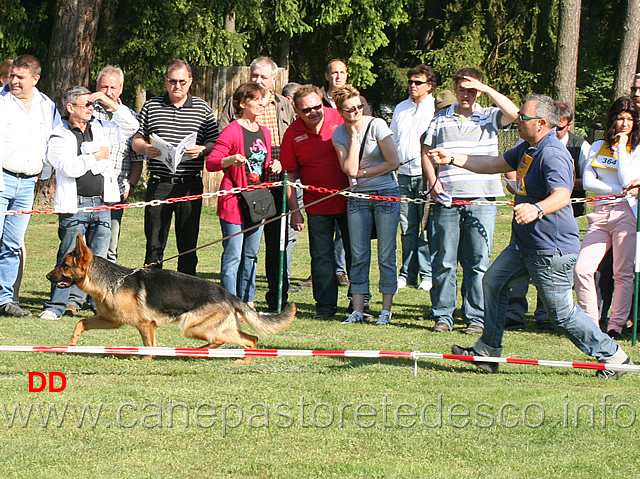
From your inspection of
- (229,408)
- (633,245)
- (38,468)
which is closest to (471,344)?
(633,245)

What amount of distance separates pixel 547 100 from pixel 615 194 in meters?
2.15

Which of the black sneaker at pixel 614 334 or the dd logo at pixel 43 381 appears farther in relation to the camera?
the black sneaker at pixel 614 334

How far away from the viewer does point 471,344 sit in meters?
7.98

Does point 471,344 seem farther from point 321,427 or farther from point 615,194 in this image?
point 321,427

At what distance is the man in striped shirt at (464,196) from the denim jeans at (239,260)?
72.0 inches

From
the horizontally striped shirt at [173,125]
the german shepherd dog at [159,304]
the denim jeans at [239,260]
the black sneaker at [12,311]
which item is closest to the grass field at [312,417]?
the german shepherd dog at [159,304]

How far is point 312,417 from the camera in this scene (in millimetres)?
5539

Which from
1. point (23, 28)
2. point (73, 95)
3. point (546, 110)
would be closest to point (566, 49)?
point (23, 28)

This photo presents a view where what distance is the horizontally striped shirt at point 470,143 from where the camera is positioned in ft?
27.5

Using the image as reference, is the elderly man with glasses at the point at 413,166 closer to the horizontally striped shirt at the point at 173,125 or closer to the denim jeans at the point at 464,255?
the denim jeans at the point at 464,255

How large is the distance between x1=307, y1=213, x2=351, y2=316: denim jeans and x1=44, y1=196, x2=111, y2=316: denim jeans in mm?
2018

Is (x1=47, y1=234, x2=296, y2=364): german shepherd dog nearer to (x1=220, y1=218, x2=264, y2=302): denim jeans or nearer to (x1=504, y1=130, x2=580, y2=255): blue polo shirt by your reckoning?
(x1=220, y1=218, x2=264, y2=302): denim jeans

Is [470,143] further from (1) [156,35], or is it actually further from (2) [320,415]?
(1) [156,35]

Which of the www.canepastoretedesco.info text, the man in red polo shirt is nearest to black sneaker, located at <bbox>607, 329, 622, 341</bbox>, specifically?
the www.canepastoretedesco.info text
